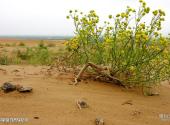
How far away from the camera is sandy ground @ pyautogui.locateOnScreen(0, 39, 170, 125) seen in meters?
3.11

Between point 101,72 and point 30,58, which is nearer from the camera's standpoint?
point 101,72

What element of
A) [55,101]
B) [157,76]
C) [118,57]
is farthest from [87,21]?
[55,101]

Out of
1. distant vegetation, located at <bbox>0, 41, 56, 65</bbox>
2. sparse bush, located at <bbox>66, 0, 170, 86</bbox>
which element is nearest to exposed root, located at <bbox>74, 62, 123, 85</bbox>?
sparse bush, located at <bbox>66, 0, 170, 86</bbox>

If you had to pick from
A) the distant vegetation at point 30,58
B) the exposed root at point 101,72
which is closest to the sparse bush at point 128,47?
the exposed root at point 101,72

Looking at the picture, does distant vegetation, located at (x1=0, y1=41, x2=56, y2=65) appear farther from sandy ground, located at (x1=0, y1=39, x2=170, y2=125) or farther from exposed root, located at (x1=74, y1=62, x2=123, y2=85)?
sandy ground, located at (x1=0, y1=39, x2=170, y2=125)

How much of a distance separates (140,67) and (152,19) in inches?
28.3

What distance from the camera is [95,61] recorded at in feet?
16.2

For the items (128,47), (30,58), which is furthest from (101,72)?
(30,58)

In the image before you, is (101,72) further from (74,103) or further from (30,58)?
(30,58)

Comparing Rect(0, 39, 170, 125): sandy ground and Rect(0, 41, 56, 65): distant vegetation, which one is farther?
Rect(0, 41, 56, 65): distant vegetation

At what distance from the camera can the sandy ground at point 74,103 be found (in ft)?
10.2

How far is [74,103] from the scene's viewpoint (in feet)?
11.3

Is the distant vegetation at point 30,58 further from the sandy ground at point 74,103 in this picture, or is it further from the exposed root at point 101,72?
the sandy ground at point 74,103

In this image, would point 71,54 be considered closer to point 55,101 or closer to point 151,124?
point 55,101
